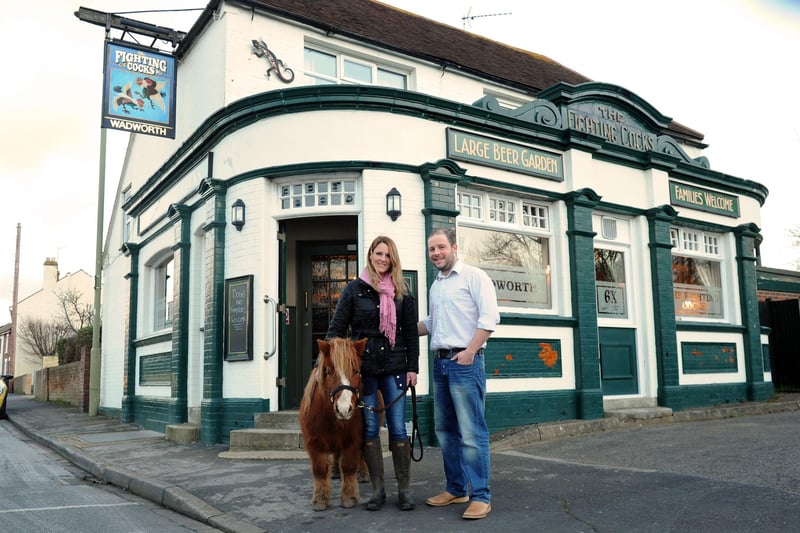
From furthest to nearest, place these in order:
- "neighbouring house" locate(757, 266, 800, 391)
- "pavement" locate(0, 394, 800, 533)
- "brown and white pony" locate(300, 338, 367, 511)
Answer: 1. "neighbouring house" locate(757, 266, 800, 391)
2. "brown and white pony" locate(300, 338, 367, 511)
3. "pavement" locate(0, 394, 800, 533)

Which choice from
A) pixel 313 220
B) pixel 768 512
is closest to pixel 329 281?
pixel 313 220

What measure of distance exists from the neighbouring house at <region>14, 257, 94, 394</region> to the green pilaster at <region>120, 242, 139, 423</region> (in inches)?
1421

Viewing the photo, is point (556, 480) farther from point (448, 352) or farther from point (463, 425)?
point (448, 352)

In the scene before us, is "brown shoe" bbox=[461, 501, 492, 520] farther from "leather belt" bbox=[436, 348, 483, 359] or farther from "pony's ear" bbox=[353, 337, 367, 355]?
"pony's ear" bbox=[353, 337, 367, 355]

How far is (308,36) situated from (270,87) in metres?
1.30

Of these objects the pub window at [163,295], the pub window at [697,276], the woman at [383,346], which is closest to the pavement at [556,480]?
the woman at [383,346]

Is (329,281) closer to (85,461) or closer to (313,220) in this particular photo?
(313,220)

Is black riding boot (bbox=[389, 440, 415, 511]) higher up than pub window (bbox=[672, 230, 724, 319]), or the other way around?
pub window (bbox=[672, 230, 724, 319])

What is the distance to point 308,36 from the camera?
39.1 ft

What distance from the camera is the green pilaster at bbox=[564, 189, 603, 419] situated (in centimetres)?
1055

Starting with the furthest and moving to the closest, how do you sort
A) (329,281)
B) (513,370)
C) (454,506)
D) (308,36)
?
(308,36), (329,281), (513,370), (454,506)

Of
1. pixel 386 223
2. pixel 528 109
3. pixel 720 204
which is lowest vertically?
pixel 386 223

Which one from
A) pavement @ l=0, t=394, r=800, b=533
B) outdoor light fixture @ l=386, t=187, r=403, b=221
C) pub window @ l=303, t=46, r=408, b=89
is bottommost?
pavement @ l=0, t=394, r=800, b=533

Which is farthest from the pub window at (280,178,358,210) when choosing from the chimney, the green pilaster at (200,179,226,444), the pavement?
the chimney
